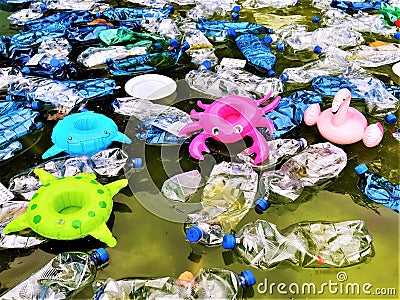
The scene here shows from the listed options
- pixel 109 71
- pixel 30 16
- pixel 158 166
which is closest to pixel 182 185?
pixel 158 166

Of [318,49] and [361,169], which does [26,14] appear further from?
[361,169]

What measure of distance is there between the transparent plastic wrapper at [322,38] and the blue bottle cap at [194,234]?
4.52 feet

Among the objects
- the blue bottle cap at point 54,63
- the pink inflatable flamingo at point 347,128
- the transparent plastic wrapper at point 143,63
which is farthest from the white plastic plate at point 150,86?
the pink inflatable flamingo at point 347,128

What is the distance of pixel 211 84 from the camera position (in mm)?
2201

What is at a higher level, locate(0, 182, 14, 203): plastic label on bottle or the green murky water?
locate(0, 182, 14, 203): plastic label on bottle

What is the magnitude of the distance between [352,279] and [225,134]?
26.4 inches

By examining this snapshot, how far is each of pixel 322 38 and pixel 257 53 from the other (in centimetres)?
41

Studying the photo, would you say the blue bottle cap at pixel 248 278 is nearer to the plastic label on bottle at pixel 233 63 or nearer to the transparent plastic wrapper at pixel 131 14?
the plastic label on bottle at pixel 233 63

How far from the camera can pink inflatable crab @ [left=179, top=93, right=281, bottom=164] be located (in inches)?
69.9

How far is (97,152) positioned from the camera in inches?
70.3

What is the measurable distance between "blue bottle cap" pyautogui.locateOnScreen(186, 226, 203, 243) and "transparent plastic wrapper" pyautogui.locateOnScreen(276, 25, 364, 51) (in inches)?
54.3

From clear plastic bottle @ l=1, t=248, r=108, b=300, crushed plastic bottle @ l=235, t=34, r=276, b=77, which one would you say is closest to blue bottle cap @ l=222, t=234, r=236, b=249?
clear plastic bottle @ l=1, t=248, r=108, b=300

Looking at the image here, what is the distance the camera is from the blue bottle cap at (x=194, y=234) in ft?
4.75

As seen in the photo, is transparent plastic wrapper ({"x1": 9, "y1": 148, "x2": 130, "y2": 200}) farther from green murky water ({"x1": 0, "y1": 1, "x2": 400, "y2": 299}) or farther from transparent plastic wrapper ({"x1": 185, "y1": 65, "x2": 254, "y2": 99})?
transparent plastic wrapper ({"x1": 185, "y1": 65, "x2": 254, "y2": 99})
